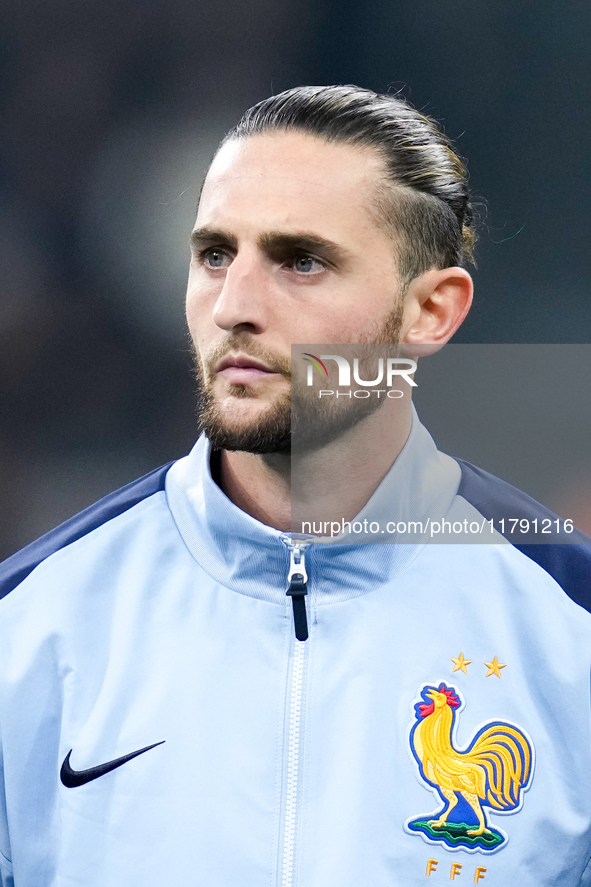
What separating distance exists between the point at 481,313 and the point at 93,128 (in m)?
1.15

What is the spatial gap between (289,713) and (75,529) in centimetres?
39

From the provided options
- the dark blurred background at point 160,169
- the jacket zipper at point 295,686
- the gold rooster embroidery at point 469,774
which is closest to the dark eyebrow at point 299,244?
the jacket zipper at point 295,686

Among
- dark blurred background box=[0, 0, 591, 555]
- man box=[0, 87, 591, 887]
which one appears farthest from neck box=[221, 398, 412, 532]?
dark blurred background box=[0, 0, 591, 555]

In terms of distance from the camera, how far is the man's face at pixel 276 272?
1086mm

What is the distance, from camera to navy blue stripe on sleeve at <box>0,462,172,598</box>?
1187mm

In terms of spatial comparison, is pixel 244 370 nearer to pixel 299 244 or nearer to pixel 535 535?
pixel 299 244

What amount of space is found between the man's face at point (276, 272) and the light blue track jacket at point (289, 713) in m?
0.13

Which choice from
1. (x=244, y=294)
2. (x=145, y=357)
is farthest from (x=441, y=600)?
(x=145, y=357)

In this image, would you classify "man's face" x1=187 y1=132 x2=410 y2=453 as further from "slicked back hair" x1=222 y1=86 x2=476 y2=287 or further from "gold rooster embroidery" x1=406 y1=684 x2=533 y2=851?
"gold rooster embroidery" x1=406 y1=684 x2=533 y2=851

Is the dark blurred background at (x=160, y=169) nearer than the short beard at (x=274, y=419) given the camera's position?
No

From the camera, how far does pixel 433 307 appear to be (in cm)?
128

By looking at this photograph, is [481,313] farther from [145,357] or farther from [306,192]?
[306,192]

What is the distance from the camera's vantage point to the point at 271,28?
7.77ft

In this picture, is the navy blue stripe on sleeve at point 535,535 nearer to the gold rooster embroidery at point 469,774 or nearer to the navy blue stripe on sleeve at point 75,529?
the gold rooster embroidery at point 469,774
